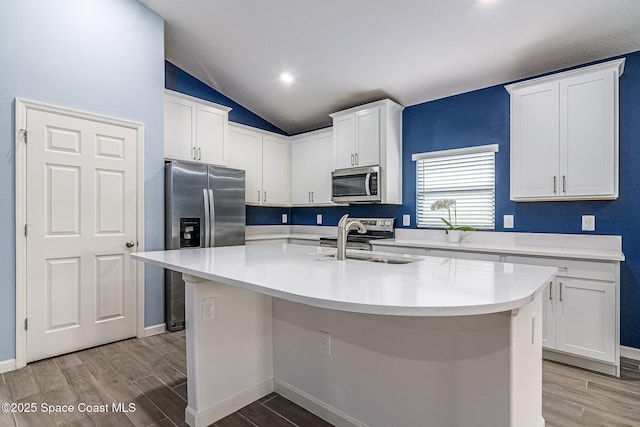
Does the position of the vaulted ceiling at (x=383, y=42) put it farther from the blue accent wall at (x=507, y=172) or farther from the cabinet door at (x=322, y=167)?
the cabinet door at (x=322, y=167)

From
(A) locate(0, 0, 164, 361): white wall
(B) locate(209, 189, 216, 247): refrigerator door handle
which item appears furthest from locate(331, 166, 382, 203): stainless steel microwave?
(A) locate(0, 0, 164, 361): white wall

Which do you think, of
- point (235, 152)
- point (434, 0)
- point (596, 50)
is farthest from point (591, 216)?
point (235, 152)

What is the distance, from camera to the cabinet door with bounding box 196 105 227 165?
3.93 m

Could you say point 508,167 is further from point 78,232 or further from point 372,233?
point 78,232

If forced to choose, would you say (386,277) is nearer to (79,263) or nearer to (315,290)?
(315,290)

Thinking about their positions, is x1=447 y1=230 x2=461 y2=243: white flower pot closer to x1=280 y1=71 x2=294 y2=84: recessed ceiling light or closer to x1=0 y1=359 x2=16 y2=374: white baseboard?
x1=280 y1=71 x2=294 y2=84: recessed ceiling light

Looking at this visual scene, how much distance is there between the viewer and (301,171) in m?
5.01

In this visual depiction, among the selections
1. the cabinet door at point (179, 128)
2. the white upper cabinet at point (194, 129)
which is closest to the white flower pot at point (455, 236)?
the white upper cabinet at point (194, 129)

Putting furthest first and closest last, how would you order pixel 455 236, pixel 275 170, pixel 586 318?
1. pixel 275 170
2. pixel 455 236
3. pixel 586 318

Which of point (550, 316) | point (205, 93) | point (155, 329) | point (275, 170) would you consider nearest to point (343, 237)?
point (550, 316)

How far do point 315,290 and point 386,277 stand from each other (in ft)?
1.28

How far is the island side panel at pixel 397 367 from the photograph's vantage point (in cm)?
133

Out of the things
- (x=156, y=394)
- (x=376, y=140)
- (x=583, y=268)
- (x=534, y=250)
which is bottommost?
(x=156, y=394)

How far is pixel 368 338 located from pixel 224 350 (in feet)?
2.93
